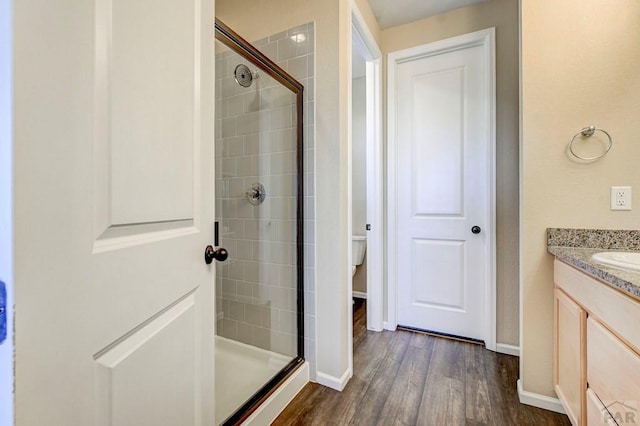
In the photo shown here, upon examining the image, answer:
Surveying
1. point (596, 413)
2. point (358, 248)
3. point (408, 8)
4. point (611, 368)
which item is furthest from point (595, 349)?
point (408, 8)

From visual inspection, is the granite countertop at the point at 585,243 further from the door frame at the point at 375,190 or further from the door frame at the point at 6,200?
the door frame at the point at 6,200

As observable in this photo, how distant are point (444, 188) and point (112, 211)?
2.31 m

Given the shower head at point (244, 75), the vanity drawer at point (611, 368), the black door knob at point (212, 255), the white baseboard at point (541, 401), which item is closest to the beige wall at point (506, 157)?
the white baseboard at point (541, 401)

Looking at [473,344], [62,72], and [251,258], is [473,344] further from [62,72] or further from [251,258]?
[62,72]

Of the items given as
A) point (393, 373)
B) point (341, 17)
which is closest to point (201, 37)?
→ point (341, 17)

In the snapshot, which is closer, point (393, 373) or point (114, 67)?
point (114, 67)

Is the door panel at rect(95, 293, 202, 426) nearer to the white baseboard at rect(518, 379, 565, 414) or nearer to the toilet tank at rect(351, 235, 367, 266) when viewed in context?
the white baseboard at rect(518, 379, 565, 414)

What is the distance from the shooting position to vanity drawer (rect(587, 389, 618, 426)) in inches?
38.1

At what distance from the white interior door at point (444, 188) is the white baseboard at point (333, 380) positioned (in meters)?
0.96

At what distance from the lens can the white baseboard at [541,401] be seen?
1515 mm

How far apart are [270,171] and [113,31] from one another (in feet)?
4.29

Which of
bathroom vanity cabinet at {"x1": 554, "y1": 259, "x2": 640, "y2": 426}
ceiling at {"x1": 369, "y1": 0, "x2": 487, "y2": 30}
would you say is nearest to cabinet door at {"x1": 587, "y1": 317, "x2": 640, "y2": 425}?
bathroom vanity cabinet at {"x1": 554, "y1": 259, "x2": 640, "y2": 426}

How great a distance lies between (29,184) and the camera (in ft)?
1.31

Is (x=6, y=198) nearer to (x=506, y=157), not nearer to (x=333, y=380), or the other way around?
(x=333, y=380)
